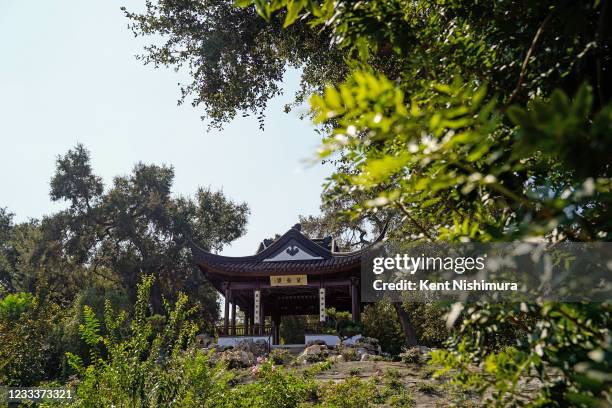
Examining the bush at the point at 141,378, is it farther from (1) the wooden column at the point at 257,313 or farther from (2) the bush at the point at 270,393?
(1) the wooden column at the point at 257,313

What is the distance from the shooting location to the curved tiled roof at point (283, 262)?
58.0 feet

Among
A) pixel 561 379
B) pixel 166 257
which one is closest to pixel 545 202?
pixel 561 379

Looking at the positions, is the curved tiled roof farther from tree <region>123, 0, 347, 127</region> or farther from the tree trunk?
tree <region>123, 0, 347, 127</region>

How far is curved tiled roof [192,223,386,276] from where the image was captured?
17.7m

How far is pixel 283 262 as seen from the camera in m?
18.5

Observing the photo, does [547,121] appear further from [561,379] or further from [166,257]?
[166,257]

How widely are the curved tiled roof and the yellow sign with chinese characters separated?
1.05ft

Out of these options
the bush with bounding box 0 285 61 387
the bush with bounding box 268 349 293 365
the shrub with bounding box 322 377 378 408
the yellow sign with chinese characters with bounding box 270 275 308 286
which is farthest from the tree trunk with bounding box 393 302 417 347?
the shrub with bounding box 322 377 378 408

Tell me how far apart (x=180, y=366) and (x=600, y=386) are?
453cm

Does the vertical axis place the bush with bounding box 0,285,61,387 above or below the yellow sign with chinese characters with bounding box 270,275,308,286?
below

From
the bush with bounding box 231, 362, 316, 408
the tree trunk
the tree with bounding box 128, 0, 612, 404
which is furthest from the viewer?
the tree trunk

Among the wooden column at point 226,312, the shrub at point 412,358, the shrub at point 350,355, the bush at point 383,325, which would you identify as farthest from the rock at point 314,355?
the bush at point 383,325

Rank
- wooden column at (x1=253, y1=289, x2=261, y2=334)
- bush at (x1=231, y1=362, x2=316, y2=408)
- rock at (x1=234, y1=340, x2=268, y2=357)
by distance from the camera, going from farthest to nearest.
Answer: wooden column at (x1=253, y1=289, x2=261, y2=334)
rock at (x1=234, y1=340, x2=268, y2=357)
bush at (x1=231, y1=362, x2=316, y2=408)

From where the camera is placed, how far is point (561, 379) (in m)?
1.40
